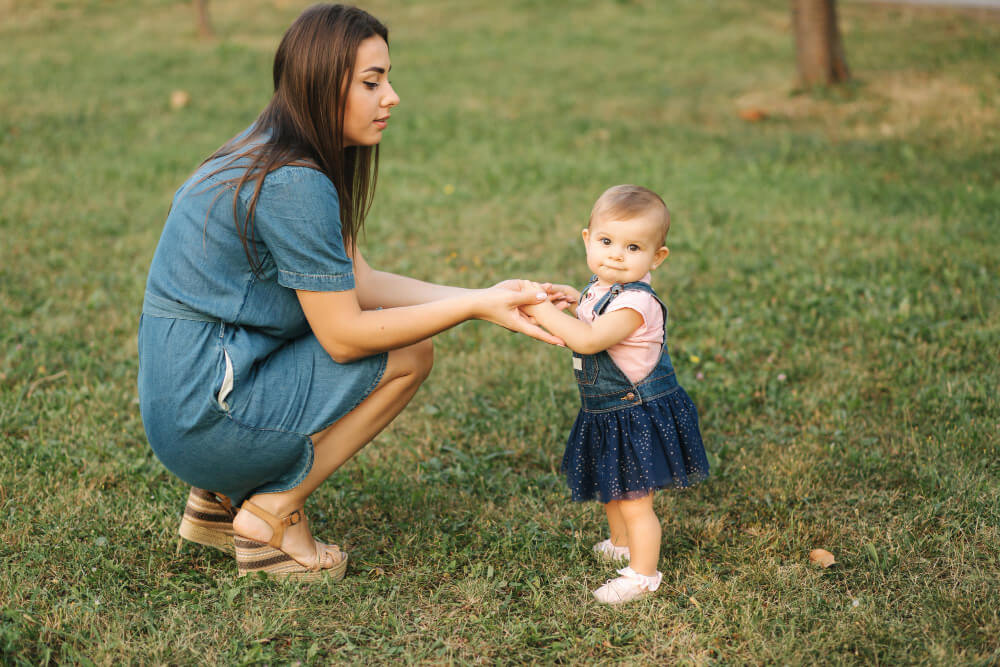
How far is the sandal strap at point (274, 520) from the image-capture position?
279 centimetres

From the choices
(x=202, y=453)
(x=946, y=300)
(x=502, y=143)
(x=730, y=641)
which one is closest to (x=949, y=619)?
(x=730, y=641)

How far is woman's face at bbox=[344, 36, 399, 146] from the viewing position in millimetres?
A: 2617

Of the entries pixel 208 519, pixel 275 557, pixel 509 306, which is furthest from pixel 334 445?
pixel 509 306

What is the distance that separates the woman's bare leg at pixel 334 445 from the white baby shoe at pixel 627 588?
2.82 ft

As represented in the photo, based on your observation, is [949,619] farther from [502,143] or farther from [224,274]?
[502,143]

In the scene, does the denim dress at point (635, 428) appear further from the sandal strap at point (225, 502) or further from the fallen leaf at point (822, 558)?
Result: the sandal strap at point (225, 502)

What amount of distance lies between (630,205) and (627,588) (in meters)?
1.13

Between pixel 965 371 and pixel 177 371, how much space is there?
3.32 metres

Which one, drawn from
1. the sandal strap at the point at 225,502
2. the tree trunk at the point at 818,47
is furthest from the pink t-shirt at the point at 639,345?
the tree trunk at the point at 818,47

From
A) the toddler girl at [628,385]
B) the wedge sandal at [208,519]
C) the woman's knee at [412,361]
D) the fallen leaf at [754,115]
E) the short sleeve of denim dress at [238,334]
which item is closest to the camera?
the short sleeve of denim dress at [238,334]

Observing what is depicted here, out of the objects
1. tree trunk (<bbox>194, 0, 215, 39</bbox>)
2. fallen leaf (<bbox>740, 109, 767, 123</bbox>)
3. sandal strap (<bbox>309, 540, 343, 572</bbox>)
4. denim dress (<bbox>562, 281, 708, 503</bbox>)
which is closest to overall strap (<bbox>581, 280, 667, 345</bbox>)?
denim dress (<bbox>562, 281, 708, 503</bbox>)

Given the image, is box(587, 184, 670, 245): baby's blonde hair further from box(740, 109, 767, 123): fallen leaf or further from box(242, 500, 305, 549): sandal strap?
box(740, 109, 767, 123): fallen leaf

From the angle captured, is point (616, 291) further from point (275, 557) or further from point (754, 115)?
point (754, 115)

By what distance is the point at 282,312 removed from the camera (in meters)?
2.71
